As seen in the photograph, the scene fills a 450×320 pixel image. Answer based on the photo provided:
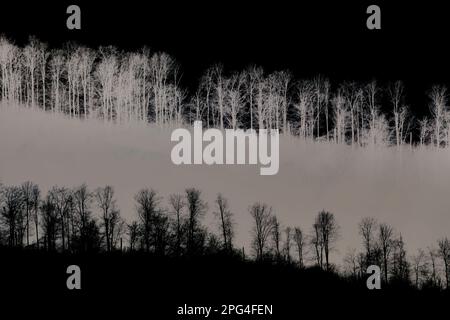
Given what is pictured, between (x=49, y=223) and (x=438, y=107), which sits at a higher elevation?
(x=438, y=107)

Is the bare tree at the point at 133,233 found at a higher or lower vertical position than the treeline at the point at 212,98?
lower

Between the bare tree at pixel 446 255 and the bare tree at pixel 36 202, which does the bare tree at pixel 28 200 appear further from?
the bare tree at pixel 446 255

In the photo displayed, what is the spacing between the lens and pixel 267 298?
4641cm

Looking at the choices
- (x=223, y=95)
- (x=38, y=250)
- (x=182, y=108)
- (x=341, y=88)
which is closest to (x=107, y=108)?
(x=182, y=108)

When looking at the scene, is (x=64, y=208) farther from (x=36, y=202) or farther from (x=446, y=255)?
(x=446, y=255)

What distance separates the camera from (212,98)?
178ft

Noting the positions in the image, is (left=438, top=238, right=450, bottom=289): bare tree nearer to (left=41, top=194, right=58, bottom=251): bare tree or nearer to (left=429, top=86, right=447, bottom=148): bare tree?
(left=429, top=86, right=447, bottom=148): bare tree

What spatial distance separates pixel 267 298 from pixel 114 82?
24.2 meters

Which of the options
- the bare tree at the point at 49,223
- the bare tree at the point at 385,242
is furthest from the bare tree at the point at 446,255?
the bare tree at the point at 49,223

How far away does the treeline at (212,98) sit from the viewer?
173 feet

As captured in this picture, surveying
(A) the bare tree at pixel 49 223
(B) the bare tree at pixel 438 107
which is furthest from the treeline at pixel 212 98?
(A) the bare tree at pixel 49 223

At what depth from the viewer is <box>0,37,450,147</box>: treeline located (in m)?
52.8

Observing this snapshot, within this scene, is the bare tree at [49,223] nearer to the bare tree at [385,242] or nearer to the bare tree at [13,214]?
the bare tree at [13,214]

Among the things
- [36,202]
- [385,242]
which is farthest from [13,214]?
[385,242]
